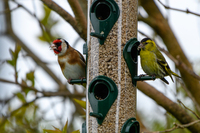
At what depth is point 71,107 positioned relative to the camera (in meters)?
7.16

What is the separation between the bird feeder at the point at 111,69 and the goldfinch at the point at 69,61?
32.0 inches

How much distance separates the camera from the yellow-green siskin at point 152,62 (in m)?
4.63

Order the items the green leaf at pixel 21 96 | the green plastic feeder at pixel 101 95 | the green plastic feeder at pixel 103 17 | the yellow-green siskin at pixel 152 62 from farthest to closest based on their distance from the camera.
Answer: the green leaf at pixel 21 96
the yellow-green siskin at pixel 152 62
the green plastic feeder at pixel 103 17
the green plastic feeder at pixel 101 95

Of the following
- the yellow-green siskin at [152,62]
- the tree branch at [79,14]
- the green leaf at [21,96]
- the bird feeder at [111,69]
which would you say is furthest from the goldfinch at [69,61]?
the green leaf at [21,96]

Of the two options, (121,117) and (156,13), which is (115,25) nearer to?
(121,117)

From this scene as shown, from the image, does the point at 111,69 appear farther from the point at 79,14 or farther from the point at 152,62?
the point at 79,14

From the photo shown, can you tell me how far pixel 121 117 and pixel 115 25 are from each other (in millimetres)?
1122

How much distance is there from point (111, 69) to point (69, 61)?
1257 mm

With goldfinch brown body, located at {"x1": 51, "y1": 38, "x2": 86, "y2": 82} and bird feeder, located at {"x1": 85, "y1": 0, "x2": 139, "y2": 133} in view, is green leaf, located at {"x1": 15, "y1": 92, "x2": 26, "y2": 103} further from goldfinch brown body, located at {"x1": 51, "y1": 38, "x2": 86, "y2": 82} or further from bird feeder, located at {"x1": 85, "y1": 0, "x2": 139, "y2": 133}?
bird feeder, located at {"x1": 85, "y1": 0, "x2": 139, "y2": 133}

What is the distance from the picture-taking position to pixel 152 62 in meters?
4.72

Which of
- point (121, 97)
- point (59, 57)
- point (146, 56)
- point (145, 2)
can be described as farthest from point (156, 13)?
point (121, 97)

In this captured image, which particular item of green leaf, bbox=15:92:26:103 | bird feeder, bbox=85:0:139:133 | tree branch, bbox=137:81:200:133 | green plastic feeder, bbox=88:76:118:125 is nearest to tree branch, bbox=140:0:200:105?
tree branch, bbox=137:81:200:133

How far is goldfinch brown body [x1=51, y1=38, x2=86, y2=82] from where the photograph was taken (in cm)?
484

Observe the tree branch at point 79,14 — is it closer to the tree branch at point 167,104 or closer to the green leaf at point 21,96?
the tree branch at point 167,104
